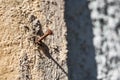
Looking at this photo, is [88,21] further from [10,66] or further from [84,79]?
[10,66]

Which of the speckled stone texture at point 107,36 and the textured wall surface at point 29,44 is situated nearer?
the textured wall surface at point 29,44

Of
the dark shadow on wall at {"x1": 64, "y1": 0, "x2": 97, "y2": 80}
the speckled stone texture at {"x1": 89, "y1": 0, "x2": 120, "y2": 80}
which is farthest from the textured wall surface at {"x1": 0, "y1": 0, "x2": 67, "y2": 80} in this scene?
the speckled stone texture at {"x1": 89, "y1": 0, "x2": 120, "y2": 80}

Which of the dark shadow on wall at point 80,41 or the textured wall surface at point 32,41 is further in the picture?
the dark shadow on wall at point 80,41

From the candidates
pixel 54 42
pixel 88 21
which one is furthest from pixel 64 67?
pixel 88 21

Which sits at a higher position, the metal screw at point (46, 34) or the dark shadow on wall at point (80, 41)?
the metal screw at point (46, 34)

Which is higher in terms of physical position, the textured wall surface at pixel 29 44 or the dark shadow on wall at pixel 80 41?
the textured wall surface at pixel 29 44

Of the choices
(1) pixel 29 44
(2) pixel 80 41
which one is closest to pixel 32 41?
(1) pixel 29 44

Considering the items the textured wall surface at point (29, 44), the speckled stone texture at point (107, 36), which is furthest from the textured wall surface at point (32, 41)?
the speckled stone texture at point (107, 36)

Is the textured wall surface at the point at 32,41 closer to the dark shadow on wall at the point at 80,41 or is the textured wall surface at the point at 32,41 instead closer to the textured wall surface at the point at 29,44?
the textured wall surface at the point at 29,44

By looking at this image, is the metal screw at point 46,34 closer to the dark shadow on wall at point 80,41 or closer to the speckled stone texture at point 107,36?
the dark shadow on wall at point 80,41

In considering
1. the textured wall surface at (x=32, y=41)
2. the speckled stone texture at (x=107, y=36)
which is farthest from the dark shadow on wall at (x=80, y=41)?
the textured wall surface at (x=32, y=41)
